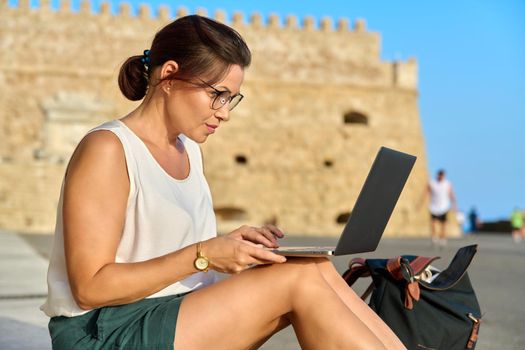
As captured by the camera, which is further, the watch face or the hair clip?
the hair clip

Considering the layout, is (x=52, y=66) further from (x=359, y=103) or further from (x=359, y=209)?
(x=359, y=209)

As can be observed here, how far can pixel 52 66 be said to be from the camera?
20359mm

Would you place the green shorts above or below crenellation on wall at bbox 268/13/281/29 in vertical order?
below

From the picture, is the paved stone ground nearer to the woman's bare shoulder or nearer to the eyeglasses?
the woman's bare shoulder

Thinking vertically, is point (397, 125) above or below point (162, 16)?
below

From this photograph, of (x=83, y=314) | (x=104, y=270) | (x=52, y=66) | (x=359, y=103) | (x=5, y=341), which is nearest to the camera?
(x=104, y=270)

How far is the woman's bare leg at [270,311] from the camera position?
159cm

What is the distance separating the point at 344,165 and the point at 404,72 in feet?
12.1

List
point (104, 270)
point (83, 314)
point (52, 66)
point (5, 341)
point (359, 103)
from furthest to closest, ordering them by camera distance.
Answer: point (359, 103) < point (52, 66) < point (5, 341) < point (83, 314) < point (104, 270)

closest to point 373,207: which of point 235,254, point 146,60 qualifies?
point 235,254

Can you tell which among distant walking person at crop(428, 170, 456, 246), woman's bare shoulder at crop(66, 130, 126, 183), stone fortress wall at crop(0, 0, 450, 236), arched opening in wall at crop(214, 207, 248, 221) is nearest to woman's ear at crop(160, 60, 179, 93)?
woman's bare shoulder at crop(66, 130, 126, 183)

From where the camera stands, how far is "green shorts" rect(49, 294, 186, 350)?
5.24ft

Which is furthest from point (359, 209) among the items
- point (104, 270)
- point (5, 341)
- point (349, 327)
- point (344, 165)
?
point (344, 165)

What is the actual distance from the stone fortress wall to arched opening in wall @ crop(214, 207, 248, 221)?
0.11ft
